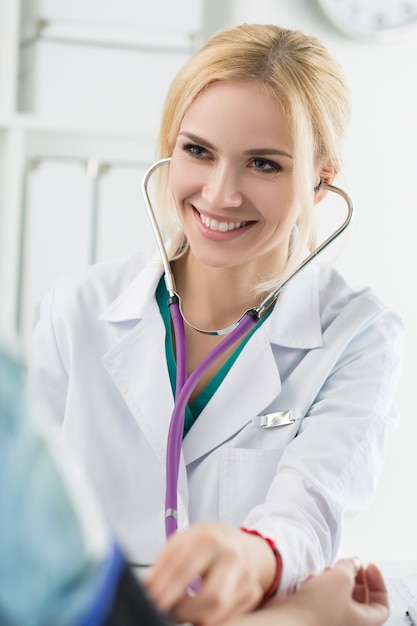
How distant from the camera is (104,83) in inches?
87.1

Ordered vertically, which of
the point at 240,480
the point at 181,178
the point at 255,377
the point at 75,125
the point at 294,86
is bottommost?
the point at 240,480

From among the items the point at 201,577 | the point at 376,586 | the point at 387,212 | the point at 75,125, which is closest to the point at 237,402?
the point at 376,586

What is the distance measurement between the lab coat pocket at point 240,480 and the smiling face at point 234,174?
26 centimetres

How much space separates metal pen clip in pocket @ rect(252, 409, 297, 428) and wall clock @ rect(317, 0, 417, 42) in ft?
4.70

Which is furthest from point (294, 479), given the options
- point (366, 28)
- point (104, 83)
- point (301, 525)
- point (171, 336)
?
point (366, 28)

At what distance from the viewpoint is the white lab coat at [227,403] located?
3.73 feet

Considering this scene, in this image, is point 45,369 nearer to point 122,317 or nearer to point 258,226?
point 122,317

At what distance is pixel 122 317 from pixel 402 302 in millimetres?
1294

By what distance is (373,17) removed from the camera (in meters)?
2.35

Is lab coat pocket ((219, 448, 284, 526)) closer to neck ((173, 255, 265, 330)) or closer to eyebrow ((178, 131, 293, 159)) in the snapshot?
neck ((173, 255, 265, 330))

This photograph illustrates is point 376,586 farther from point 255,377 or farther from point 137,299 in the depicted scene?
point 137,299

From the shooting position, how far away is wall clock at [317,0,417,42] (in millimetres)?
2318

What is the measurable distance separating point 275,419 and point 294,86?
1.44ft

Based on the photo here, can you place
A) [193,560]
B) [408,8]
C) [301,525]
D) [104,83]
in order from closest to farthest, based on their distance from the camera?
1. [193,560]
2. [301,525]
3. [104,83]
4. [408,8]
